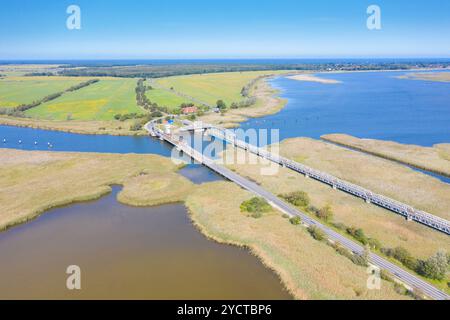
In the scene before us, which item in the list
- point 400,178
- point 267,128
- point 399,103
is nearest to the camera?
point 400,178

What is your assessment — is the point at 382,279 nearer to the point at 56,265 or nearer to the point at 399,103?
the point at 56,265

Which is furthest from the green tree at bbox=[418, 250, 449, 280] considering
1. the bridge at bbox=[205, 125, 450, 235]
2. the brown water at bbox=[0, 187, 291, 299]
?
the brown water at bbox=[0, 187, 291, 299]

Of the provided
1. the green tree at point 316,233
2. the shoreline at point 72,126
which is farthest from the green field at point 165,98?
the green tree at point 316,233

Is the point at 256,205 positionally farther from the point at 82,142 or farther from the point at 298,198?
the point at 82,142

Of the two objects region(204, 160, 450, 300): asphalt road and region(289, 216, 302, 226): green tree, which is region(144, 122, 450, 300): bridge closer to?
region(204, 160, 450, 300): asphalt road
